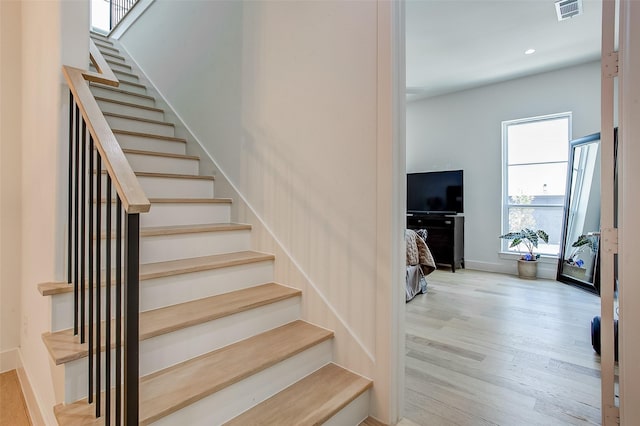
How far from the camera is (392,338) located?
1610 millimetres

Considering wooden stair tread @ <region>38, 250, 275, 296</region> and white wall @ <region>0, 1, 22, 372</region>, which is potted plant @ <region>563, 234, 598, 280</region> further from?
white wall @ <region>0, 1, 22, 372</region>

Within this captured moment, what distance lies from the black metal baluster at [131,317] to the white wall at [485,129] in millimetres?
5390

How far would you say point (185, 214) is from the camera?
2357mm

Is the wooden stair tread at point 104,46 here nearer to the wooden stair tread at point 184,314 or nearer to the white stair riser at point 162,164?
the white stair riser at point 162,164

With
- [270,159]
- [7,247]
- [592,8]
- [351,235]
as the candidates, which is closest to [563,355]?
[351,235]

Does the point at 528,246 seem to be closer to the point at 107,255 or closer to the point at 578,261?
the point at 578,261

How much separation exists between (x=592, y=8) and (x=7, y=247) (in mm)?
5324

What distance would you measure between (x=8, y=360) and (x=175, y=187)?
62.2 inches

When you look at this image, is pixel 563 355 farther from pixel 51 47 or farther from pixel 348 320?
pixel 51 47

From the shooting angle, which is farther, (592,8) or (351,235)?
(592,8)

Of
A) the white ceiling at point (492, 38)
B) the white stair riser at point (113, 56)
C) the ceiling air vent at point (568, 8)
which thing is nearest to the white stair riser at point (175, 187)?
the white ceiling at point (492, 38)

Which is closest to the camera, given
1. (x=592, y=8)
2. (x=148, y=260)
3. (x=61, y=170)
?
(x=61, y=170)

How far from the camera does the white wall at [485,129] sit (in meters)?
4.48

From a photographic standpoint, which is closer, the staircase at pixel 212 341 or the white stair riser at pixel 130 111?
the staircase at pixel 212 341
